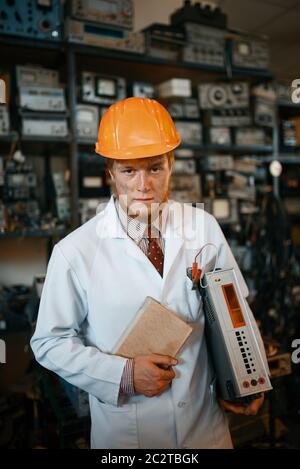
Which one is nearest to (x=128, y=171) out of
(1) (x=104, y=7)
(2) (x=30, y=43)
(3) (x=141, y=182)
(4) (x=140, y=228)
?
(3) (x=141, y=182)

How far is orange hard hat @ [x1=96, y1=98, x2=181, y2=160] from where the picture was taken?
3.14 feet

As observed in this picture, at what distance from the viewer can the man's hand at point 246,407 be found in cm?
101

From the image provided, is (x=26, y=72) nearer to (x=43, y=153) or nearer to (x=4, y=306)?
(x=43, y=153)

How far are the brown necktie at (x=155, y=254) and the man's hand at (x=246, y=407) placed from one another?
1.27 feet

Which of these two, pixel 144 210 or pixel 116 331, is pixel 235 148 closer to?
pixel 144 210

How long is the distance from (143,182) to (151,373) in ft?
1.44

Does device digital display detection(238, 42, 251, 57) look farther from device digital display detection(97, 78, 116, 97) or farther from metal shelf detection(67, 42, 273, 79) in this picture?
device digital display detection(97, 78, 116, 97)

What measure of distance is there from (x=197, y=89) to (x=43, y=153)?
1.06 meters

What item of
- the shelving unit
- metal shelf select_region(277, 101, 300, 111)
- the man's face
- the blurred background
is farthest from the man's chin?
metal shelf select_region(277, 101, 300, 111)

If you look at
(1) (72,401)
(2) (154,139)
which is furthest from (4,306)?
(2) (154,139)

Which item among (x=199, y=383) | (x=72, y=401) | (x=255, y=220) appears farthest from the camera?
(x=255, y=220)

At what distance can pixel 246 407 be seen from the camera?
1024 millimetres

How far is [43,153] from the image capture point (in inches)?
94.2

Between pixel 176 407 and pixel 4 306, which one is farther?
pixel 4 306
